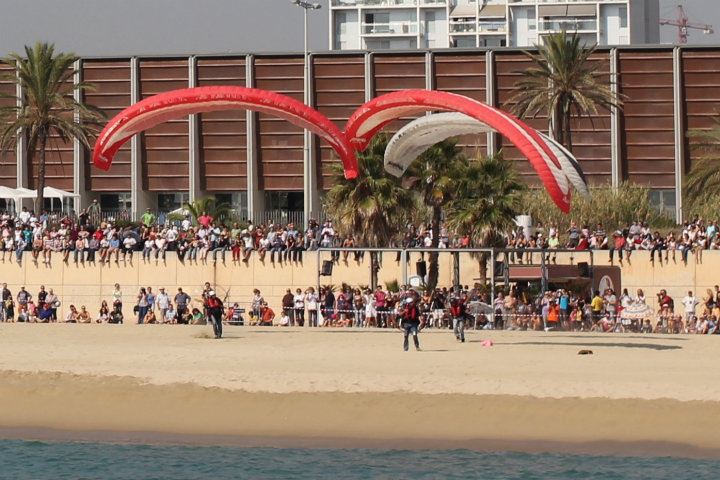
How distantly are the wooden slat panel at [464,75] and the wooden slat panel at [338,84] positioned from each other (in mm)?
3465

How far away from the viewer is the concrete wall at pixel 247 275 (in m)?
43.3

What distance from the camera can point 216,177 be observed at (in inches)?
2717

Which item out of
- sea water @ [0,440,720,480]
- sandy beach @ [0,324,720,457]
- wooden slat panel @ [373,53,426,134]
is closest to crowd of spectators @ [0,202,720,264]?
sandy beach @ [0,324,720,457]

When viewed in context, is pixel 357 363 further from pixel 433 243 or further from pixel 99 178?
pixel 99 178

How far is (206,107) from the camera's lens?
112 ft

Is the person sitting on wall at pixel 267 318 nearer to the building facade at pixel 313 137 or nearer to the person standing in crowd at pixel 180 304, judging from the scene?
the person standing in crowd at pixel 180 304

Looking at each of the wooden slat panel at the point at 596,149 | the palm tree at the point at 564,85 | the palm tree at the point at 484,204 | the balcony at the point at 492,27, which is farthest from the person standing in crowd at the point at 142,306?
the balcony at the point at 492,27

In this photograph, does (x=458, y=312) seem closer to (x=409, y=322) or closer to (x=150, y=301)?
(x=409, y=322)

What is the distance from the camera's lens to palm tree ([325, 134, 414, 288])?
4331 cm

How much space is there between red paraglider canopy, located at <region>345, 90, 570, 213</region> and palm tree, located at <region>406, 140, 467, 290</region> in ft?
27.6

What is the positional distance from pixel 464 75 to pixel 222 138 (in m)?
11.6

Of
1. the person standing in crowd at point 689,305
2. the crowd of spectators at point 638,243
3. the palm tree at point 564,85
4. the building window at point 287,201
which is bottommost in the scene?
the person standing in crowd at point 689,305

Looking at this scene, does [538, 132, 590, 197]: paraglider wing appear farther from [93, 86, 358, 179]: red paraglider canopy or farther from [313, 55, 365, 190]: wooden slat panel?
[313, 55, 365, 190]: wooden slat panel

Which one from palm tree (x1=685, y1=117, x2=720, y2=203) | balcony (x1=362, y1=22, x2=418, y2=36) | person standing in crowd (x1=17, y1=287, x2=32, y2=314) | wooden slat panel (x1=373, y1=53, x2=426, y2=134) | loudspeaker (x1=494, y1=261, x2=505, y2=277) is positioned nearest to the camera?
loudspeaker (x1=494, y1=261, x2=505, y2=277)
